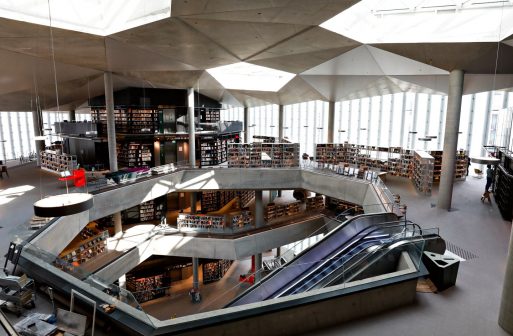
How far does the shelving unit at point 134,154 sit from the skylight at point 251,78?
6.74 metres

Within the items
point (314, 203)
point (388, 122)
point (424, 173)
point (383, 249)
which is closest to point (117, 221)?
point (314, 203)

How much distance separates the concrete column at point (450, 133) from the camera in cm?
1186

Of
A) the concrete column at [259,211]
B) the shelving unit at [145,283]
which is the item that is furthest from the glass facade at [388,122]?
the shelving unit at [145,283]

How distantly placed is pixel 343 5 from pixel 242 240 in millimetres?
11490

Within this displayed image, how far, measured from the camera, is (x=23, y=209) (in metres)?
11.0

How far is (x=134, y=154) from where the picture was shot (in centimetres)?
2127

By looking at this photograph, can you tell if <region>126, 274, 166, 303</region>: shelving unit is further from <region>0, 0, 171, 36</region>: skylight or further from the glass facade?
<region>0, 0, 171, 36</region>: skylight

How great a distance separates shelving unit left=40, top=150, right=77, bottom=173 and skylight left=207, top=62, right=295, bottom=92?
A: 10.1 meters

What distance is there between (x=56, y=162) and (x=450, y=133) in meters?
17.8

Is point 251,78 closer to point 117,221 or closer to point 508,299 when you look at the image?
point 117,221

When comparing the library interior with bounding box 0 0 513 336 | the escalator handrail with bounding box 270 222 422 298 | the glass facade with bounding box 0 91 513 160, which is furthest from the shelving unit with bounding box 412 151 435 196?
the escalator handrail with bounding box 270 222 422 298

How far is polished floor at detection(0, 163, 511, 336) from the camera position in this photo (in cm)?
491

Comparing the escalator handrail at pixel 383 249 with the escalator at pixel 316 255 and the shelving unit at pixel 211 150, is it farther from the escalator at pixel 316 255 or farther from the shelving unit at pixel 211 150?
the shelving unit at pixel 211 150

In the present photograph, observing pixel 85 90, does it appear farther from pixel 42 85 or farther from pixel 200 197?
pixel 200 197
